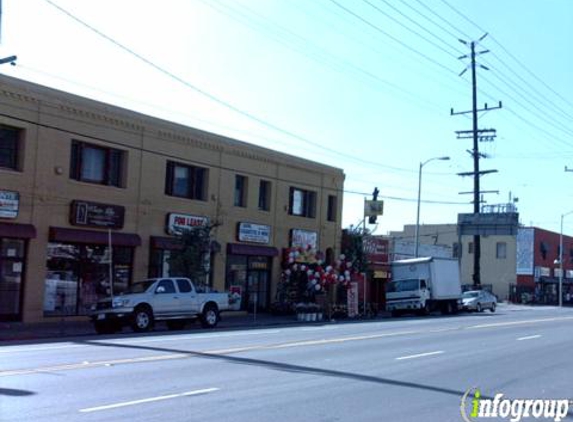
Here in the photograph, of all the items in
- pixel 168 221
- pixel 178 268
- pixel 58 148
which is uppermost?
pixel 58 148

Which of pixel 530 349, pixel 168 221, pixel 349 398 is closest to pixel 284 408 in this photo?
pixel 349 398

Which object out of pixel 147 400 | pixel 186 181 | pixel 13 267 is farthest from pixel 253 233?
pixel 147 400

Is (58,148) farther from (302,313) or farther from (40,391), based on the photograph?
(40,391)

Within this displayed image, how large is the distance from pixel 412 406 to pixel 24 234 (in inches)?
705

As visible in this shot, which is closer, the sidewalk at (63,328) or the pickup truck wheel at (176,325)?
the sidewalk at (63,328)

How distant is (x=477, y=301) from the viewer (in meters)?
47.4

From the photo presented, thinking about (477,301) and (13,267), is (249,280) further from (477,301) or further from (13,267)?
(477,301)

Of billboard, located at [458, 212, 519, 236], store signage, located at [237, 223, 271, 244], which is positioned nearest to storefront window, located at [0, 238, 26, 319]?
store signage, located at [237, 223, 271, 244]

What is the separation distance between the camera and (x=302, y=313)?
106 feet

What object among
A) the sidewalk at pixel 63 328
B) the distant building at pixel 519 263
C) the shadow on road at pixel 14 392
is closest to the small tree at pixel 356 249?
the sidewalk at pixel 63 328

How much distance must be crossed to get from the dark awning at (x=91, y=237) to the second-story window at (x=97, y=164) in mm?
2006

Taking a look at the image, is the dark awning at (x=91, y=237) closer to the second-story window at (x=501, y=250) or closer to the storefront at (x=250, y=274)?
the storefront at (x=250, y=274)

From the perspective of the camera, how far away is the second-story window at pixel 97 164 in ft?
89.6

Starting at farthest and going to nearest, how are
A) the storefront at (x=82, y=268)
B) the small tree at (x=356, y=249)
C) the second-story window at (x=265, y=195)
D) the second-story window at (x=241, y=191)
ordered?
the small tree at (x=356, y=249)
the second-story window at (x=265, y=195)
the second-story window at (x=241, y=191)
the storefront at (x=82, y=268)
